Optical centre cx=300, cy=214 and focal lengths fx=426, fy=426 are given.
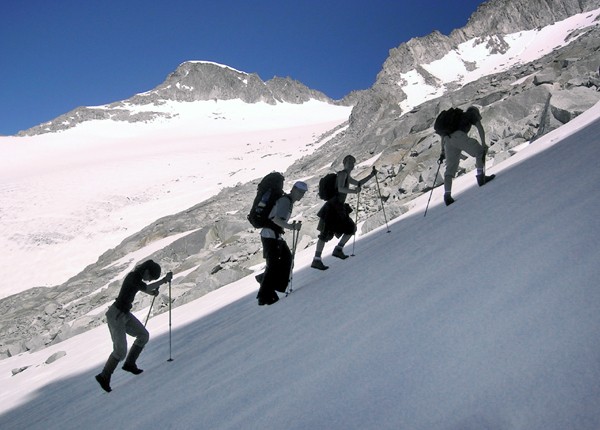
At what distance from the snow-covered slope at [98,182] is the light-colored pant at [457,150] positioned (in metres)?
29.0

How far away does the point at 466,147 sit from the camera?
291 inches

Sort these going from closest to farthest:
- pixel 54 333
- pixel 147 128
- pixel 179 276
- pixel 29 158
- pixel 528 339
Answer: pixel 528 339 → pixel 54 333 → pixel 179 276 → pixel 29 158 → pixel 147 128

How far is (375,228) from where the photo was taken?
10.1 meters

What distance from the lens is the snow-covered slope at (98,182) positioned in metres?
35.8

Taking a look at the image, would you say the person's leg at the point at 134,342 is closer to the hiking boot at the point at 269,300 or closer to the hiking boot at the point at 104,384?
the hiking boot at the point at 104,384

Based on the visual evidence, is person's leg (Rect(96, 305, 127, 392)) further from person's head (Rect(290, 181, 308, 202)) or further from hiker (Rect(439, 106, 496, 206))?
hiker (Rect(439, 106, 496, 206))

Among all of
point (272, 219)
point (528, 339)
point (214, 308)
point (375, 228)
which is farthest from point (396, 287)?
point (375, 228)

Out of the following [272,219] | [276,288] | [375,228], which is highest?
[272,219]

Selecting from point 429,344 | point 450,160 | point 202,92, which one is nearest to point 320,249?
point 450,160

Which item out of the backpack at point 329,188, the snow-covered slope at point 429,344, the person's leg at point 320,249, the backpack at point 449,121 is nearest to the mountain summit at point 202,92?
the backpack at point 329,188

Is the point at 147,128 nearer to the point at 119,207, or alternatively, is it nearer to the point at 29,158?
the point at 29,158

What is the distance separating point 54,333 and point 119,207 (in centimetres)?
3420

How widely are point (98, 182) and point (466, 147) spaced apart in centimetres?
5612

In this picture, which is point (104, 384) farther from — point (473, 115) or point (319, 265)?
point (473, 115)
